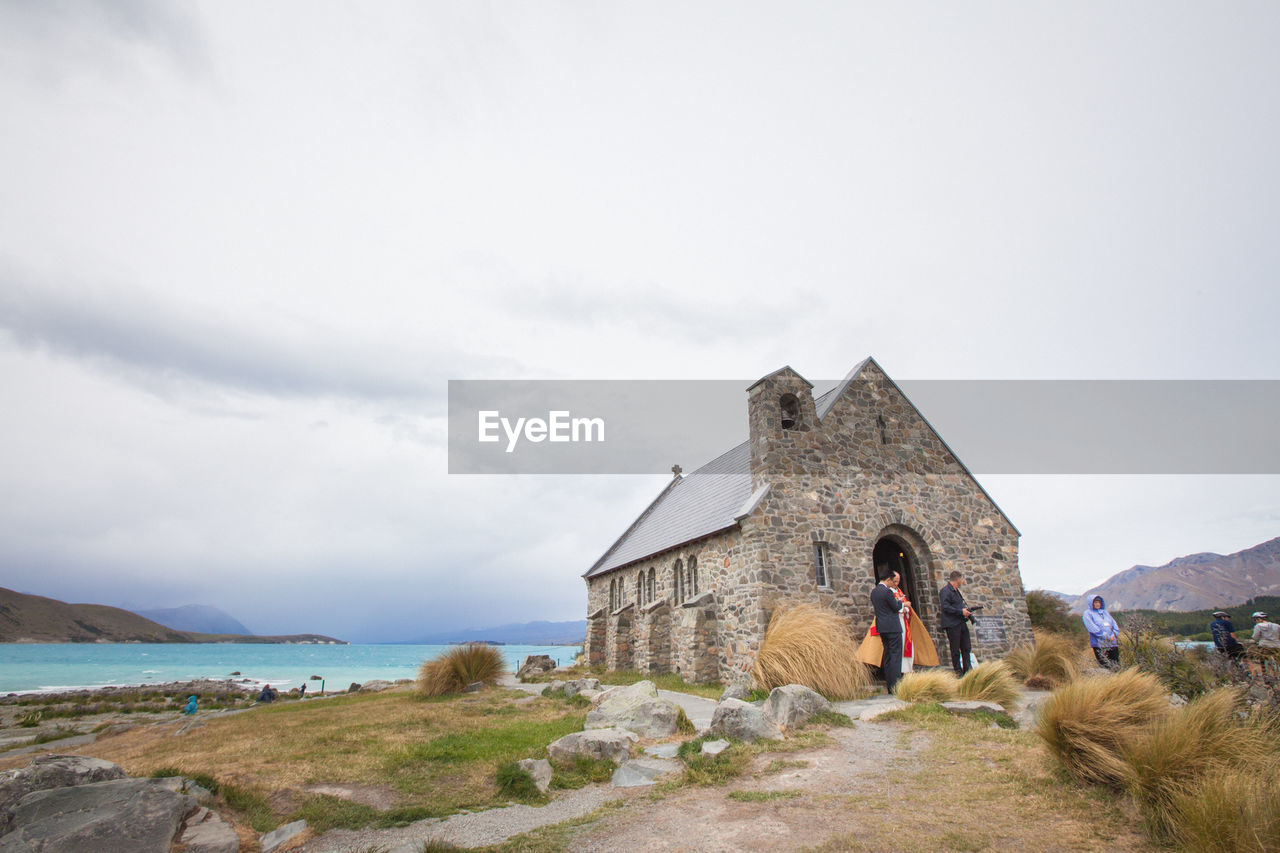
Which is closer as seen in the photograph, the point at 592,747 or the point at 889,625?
the point at 592,747

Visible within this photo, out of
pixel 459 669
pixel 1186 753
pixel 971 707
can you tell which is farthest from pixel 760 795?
pixel 459 669

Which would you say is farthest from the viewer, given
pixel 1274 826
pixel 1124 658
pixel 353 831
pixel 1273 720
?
pixel 1124 658

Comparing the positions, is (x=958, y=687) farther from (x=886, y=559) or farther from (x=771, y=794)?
(x=886, y=559)

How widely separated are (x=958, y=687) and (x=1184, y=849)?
6.83m

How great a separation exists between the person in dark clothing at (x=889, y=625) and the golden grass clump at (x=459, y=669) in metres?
12.2

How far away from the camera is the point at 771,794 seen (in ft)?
19.7

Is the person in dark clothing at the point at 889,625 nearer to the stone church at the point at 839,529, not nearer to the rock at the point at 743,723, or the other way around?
the stone church at the point at 839,529

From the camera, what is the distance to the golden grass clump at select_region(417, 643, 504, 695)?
17781 millimetres

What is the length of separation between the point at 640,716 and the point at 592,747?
6.96 feet

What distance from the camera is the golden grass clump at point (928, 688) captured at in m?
10.0

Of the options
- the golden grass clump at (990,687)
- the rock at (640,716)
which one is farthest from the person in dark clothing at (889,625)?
the rock at (640,716)

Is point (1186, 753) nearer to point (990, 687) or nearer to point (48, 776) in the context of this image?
point (990, 687)

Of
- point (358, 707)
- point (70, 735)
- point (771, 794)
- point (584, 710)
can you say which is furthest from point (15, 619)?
point (771, 794)

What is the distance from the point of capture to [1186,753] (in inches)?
181
